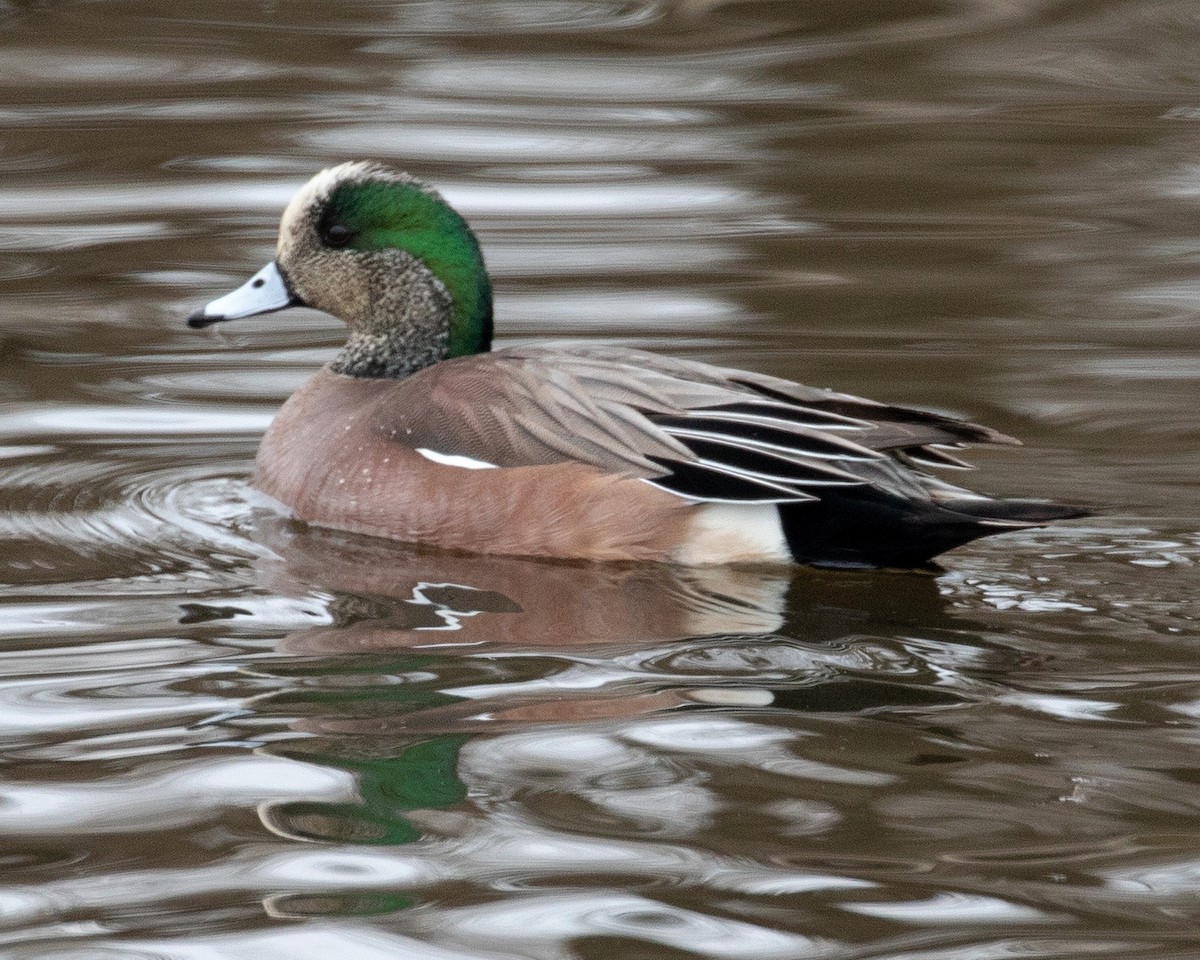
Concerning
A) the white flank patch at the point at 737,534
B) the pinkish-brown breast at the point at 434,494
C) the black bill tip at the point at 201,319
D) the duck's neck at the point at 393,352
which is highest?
the black bill tip at the point at 201,319

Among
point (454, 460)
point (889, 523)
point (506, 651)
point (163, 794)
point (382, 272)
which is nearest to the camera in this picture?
point (163, 794)

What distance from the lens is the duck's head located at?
19.6ft

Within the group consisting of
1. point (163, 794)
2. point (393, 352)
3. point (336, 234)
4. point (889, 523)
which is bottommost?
point (163, 794)

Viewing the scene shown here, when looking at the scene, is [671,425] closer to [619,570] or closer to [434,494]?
[619,570]

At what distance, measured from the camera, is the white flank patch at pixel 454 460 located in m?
5.43

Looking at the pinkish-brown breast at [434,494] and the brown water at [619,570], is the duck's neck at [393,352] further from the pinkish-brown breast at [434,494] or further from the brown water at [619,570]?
the brown water at [619,570]

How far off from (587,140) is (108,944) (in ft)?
22.3

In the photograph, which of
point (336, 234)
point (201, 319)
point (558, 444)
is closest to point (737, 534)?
point (558, 444)

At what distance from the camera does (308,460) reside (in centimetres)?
577

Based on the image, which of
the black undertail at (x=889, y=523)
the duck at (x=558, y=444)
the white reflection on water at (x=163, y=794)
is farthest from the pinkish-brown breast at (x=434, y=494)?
the white reflection on water at (x=163, y=794)

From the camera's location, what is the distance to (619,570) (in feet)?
17.3

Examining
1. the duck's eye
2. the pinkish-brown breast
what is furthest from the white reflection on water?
the duck's eye

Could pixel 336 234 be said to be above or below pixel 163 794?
above

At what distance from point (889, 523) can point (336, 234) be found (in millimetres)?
1894
